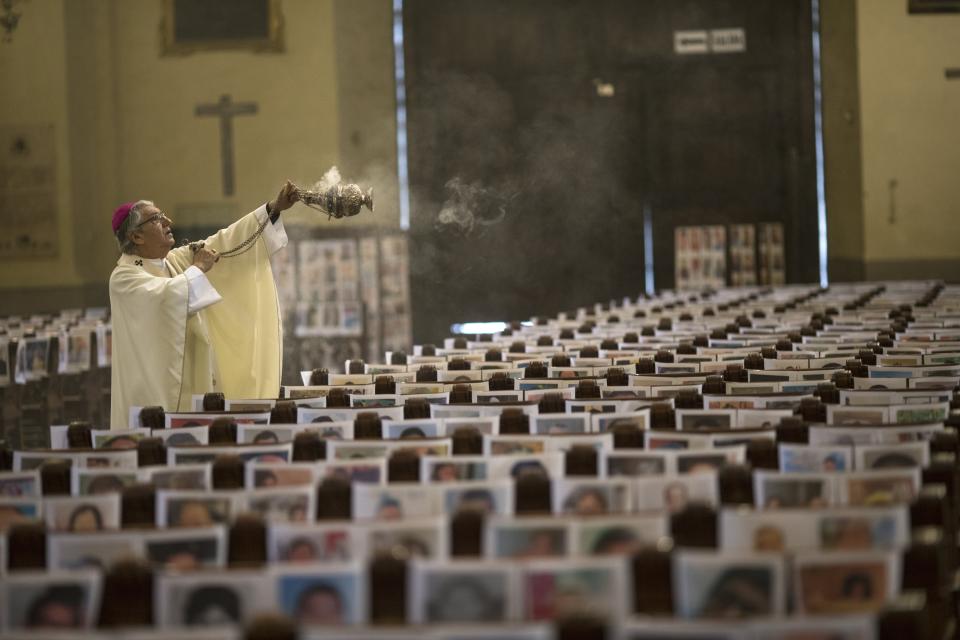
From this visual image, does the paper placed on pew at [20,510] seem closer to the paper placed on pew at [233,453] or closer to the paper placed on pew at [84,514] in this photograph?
the paper placed on pew at [84,514]

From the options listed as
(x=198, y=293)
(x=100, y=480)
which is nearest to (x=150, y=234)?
(x=198, y=293)

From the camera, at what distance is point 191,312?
28.2 feet

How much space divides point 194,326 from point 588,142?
48.7 ft

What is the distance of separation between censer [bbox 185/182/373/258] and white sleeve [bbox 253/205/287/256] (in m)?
0.04

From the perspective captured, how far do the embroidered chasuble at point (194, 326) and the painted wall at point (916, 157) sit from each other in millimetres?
14388

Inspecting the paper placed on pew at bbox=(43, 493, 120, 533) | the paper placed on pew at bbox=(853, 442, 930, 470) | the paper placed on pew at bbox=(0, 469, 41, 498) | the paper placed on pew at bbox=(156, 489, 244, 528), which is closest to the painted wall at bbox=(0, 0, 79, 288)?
the paper placed on pew at bbox=(0, 469, 41, 498)

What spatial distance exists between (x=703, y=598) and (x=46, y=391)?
429 inches

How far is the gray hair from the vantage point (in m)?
8.80

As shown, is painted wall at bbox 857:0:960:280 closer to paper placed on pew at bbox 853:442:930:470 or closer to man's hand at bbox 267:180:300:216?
man's hand at bbox 267:180:300:216

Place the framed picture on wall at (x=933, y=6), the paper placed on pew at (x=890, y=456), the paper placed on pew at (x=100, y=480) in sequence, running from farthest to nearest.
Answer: the framed picture on wall at (x=933, y=6), the paper placed on pew at (x=100, y=480), the paper placed on pew at (x=890, y=456)

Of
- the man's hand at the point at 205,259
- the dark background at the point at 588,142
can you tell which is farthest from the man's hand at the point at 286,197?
the dark background at the point at 588,142

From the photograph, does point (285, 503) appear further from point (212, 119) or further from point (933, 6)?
point (933, 6)

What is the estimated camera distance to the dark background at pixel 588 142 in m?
22.8

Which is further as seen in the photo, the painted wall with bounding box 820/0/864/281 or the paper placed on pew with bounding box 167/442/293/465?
the painted wall with bounding box 820/0/864/281
